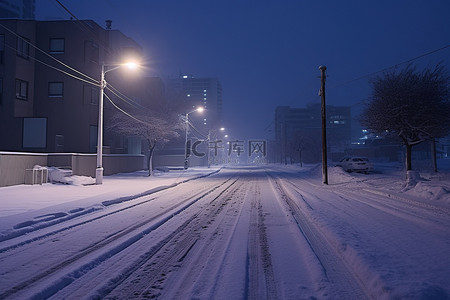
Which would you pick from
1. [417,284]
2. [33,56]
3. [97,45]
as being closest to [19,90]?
[33,56]

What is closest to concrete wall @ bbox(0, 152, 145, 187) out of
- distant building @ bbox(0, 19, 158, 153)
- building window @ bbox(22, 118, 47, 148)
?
distant building @ bbox(0, 19, 158, 153)

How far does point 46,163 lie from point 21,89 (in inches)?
384

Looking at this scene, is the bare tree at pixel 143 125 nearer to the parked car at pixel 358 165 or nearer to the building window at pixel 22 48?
the building window at pixel 22 48

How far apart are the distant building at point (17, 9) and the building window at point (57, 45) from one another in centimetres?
9503

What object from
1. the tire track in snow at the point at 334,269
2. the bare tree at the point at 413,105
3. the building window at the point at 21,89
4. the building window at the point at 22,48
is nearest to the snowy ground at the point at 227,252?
the tire track in snow at the point at 334,269

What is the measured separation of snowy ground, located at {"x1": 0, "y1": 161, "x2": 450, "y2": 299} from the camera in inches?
159

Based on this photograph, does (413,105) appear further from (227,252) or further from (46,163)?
(46,163)

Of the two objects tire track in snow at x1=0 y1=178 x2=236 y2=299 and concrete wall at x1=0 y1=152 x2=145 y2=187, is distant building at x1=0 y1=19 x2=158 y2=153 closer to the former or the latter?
concrete wall at x1=0 y1=152 x2=145 y2=187

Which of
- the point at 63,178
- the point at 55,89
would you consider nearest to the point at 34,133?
the point at 55,89

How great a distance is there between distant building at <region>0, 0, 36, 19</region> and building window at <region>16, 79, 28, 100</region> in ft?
315

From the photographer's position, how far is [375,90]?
64.0 ft

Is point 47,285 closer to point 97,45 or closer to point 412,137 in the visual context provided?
point 412,137

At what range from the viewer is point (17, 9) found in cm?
12062

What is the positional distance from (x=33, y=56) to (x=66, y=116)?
19.3 feet
